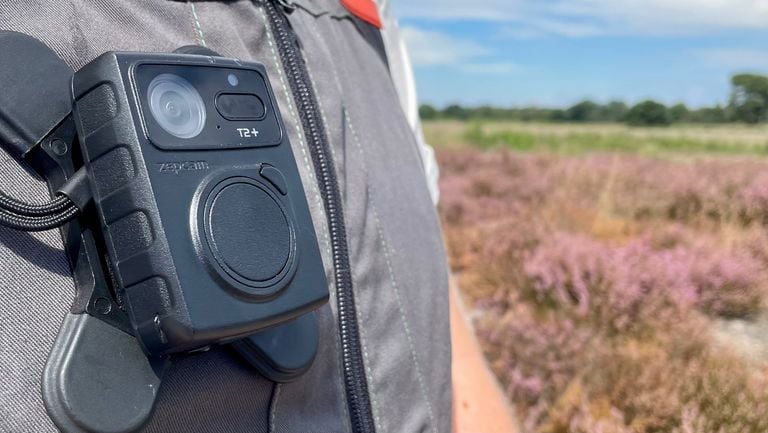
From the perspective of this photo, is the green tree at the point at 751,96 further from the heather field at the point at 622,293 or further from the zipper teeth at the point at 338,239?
the zipper teeth at the point at 338,239

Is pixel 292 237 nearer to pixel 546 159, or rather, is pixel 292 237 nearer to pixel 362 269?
pixel 362 269

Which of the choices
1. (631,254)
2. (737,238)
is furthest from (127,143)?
(737,238)

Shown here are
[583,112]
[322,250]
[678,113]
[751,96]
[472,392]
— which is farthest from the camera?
[583,112]

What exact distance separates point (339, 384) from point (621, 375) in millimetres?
1665

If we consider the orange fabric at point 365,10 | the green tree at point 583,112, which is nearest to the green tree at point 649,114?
the green tree at point 583,112

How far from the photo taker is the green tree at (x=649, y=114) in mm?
18672

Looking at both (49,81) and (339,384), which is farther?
(339,384)

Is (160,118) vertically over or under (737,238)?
over

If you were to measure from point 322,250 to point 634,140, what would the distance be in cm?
1772

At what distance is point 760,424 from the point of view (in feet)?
5.08

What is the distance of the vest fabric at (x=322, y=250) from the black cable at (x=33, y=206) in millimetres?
26

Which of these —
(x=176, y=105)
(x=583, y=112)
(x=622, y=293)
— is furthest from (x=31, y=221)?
(x=583, y=112)

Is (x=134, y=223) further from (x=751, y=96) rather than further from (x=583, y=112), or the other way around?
(x=583, y=112)

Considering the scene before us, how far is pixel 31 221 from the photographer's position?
408 mm
